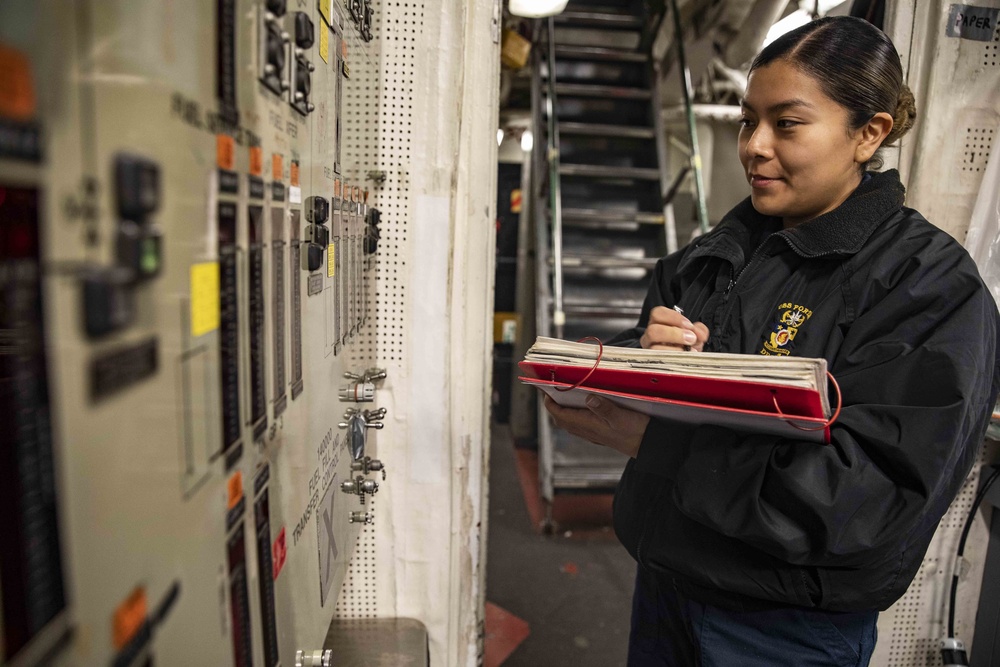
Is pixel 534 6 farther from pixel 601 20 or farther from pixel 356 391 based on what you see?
pixel 356 391

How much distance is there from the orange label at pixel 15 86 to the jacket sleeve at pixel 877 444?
0.94 meters

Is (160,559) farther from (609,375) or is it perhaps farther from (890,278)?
(890,278)

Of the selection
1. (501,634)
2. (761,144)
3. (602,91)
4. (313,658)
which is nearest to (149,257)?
(313,658)

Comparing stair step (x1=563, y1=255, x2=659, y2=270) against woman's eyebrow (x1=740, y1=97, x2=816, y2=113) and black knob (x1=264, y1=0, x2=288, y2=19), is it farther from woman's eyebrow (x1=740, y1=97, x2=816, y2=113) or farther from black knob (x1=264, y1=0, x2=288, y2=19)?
black knob (x1=264, y1=0, x2=288, y2=19)

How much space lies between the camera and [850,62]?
1057 mm

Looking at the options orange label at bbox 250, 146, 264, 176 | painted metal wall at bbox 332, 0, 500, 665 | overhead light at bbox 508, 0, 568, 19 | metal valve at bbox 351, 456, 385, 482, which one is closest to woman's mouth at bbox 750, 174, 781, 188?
painted metal wall at bbox 332, 0, 500, 665

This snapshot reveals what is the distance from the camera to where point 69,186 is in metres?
0.34

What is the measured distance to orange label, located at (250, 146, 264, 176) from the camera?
0.66 meters

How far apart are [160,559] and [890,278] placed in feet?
3.57

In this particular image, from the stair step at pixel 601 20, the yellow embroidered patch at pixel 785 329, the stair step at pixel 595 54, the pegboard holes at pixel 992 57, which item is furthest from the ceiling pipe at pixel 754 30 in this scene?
the yellow embroidered patch at pixel 785 329

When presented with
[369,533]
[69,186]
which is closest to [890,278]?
[69,186]

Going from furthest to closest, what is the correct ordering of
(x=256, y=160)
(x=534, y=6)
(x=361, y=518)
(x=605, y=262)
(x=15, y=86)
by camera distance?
(x=605, y=262) → (x=534, y=6) → (x=361, y=518) → (x=256, y=160) → (x=15, y=86)

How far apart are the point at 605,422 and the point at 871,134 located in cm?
73

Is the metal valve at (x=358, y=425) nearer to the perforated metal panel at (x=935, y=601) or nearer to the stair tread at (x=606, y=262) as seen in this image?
the perforated metal panel at (x=935, y=601)
